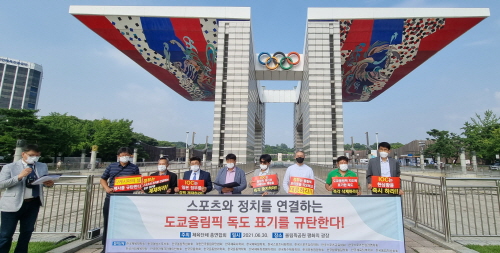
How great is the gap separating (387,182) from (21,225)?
571cm

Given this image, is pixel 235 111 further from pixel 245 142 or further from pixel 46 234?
pixel 46 234

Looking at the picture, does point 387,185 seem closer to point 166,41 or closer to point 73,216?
point 73,216

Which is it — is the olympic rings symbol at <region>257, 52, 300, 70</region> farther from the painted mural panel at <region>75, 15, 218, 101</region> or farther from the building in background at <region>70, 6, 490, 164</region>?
the painted mural panel at <region>75, 15, 218, 101</region>

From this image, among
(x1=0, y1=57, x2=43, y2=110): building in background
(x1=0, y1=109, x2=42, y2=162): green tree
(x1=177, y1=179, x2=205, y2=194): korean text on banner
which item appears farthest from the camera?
(x1=0, y1=57, x2=43, y2=110): building in background

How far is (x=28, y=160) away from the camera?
12.4 ft

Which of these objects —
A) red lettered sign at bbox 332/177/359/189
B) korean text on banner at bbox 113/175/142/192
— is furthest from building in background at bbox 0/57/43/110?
red lettered sign at bbox 332/177/359/189

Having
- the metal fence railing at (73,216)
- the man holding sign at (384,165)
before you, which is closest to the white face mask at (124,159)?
the metal fence railing at (73,216)

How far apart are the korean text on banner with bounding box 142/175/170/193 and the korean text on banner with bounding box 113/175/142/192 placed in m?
0.14

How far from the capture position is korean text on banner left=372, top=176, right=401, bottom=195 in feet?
13.7

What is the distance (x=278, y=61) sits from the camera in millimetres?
21391

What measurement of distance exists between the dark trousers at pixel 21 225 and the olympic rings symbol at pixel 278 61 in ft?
64.2

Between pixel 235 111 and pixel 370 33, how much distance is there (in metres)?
11.4

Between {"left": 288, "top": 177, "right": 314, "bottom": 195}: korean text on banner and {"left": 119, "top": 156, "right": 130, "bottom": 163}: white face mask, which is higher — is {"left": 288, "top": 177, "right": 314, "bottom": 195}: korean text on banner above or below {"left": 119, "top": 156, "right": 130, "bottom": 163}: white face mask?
below

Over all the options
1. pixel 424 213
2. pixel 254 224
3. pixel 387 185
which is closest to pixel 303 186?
pixel 254 224
